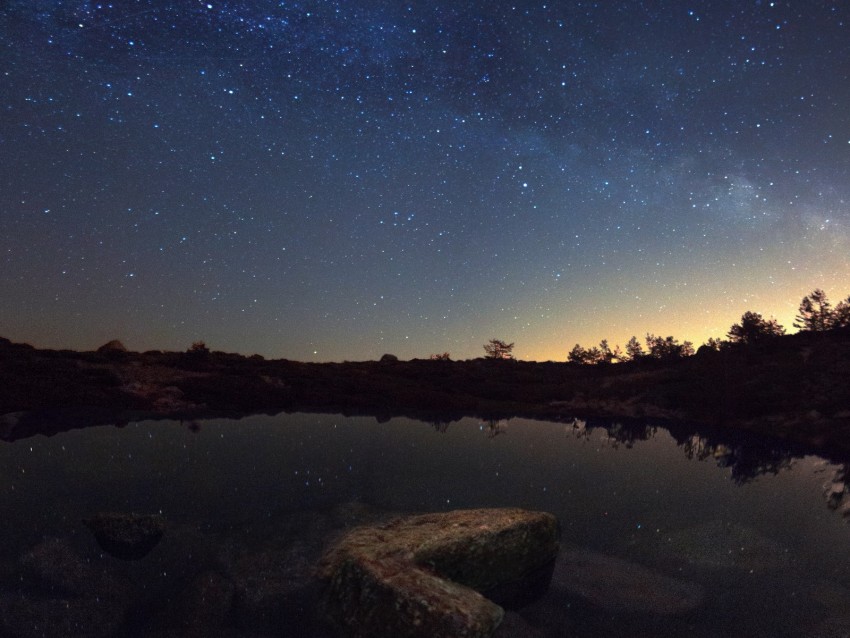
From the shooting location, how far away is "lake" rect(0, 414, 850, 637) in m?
7.46

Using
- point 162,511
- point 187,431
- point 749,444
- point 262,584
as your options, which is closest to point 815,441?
point 749,444

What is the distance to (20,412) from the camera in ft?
81.8

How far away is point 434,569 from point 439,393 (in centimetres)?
3033

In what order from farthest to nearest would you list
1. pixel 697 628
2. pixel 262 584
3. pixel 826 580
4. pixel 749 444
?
pixel 749 444 < pixel 826 580 < pixel 262 584 < pixel 697 628

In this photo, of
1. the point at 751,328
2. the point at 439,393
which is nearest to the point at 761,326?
the point at 751,328

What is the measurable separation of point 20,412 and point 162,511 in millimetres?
21294

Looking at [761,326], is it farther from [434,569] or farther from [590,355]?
[434,569]

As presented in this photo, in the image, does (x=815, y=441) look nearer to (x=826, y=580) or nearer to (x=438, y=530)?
(x=826, y=580)

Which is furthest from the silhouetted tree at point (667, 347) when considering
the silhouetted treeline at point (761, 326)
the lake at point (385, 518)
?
the lake at point (385, 518)

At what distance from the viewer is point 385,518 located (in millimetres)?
11383

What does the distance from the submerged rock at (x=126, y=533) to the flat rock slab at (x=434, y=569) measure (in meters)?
4.35

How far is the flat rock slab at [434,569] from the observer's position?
601 centimetres

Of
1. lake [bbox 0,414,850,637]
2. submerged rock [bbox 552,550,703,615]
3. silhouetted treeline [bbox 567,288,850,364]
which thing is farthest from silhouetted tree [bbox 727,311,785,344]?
submerged rock [bbox 552,550,703,615]

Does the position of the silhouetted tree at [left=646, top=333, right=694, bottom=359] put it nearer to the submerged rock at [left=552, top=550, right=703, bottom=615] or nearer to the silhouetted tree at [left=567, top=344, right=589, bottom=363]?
the silhouetted tree at [left=567, top=344, right=589, bottom=363]
